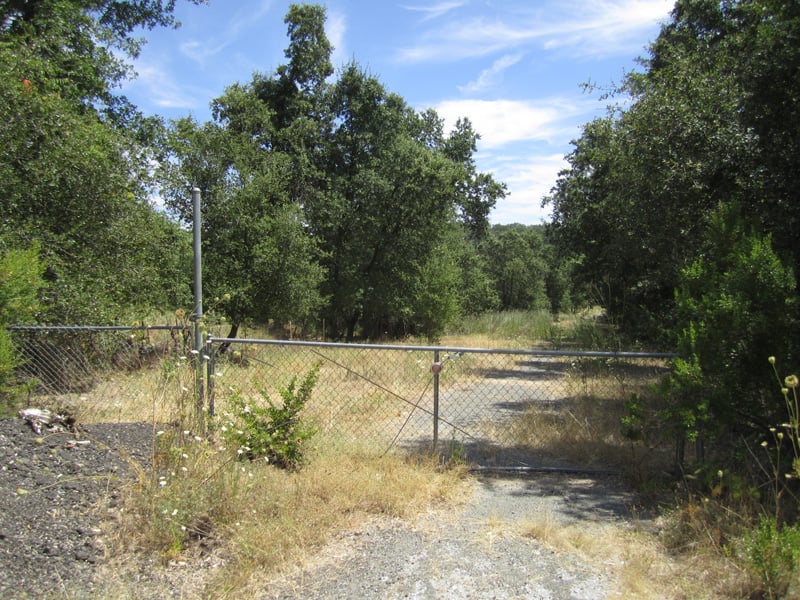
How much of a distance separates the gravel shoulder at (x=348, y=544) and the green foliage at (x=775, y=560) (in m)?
0.73

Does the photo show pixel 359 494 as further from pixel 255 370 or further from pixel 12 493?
pixel 255 370

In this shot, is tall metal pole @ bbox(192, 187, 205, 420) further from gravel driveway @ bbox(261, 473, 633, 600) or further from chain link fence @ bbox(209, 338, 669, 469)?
gravel driveway @ bbox(261, 473, 633, 600)

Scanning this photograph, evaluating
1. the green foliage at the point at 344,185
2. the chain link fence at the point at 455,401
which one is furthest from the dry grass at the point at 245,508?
the green foliage at the point at 344,185

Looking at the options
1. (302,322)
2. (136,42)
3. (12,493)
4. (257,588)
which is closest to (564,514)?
(257,588)

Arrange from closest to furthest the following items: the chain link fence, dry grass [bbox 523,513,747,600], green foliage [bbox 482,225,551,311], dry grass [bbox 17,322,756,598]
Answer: dry grass [bbox 523,513,747,600] < dry grass [bbox 17,322,756,598] < the chain link fence < green foliage [bbox 482,225,551,311]

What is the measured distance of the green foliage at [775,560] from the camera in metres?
2.68

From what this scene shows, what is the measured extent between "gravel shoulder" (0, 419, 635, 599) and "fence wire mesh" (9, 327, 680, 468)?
67 centimetres

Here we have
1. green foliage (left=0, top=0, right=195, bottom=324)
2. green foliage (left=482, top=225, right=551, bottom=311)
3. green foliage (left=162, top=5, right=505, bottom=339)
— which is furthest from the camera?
green foliage (left=482, top=225, right=551, bottom=311)

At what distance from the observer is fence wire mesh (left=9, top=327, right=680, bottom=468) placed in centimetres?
480

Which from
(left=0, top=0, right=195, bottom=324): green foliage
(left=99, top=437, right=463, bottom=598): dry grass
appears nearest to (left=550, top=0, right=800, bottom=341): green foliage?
(left=99, top=437, right=463, bottom=598): dry grass

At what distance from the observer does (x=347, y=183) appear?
21156mm

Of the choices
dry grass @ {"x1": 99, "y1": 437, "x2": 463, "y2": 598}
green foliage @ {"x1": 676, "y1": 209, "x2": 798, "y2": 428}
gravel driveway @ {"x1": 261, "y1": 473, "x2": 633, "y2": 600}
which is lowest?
gravel driveway @ {"x1": 261, "y1": 473, "x2": 633, "y2": 600}

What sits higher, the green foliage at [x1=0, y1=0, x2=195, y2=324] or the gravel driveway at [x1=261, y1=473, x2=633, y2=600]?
the green foliage at [x1=0, y1=0, x2=195, y2=324]

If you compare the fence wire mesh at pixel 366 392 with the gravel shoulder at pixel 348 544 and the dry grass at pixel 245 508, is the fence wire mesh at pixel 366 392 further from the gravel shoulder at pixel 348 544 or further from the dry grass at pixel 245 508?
the gravel shoulder at pixel 348 544
